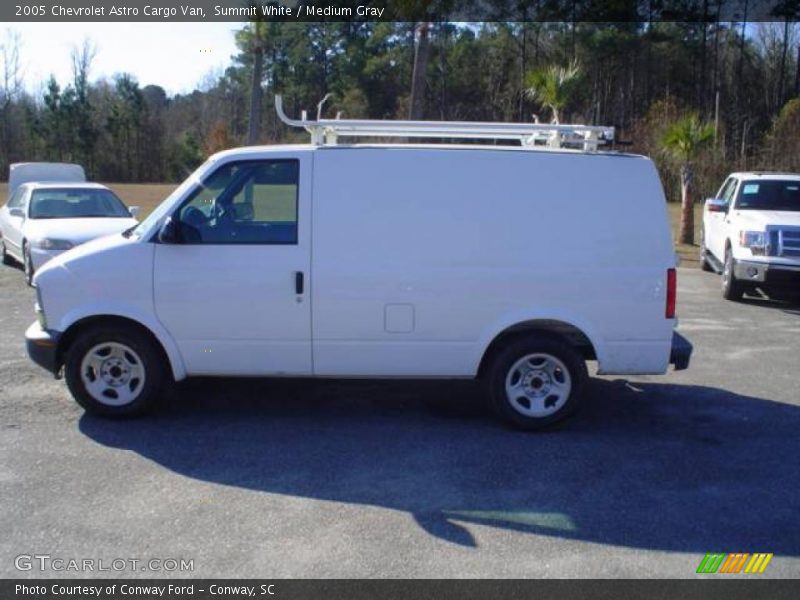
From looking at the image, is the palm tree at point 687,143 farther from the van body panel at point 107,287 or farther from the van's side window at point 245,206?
the van body panel at point 107,287

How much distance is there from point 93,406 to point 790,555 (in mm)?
4865

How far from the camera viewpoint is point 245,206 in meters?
6.35

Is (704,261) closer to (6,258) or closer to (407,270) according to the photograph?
(407,270)

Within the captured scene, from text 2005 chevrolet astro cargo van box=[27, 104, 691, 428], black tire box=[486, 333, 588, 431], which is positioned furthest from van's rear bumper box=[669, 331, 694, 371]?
black tire box=[486, 333, 588, 431]

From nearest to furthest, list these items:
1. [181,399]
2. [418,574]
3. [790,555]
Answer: [418,574]
[790,555]
[181,399]

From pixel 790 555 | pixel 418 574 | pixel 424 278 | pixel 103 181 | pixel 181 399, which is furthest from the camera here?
pixel 103 181

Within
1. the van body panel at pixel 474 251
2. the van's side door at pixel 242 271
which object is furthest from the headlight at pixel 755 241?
the van's side door at pixel 242 271

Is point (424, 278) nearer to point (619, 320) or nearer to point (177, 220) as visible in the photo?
point (619, 320)

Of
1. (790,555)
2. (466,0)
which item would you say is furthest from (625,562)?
(466,0)

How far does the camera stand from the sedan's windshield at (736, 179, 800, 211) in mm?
13570

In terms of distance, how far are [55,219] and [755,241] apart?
10.8 metres

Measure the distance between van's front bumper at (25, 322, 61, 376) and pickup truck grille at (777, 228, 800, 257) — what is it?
10.0 meters

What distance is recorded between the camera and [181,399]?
23.5ft

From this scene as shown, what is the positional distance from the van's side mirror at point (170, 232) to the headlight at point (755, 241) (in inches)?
363
